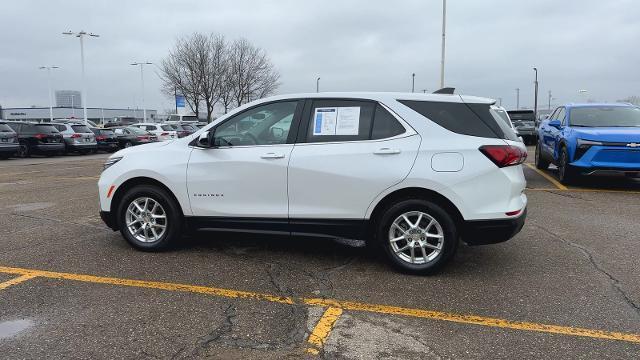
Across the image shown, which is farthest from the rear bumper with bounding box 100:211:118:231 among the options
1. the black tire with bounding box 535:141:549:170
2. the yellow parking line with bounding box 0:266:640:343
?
the black tire with bounding box 535:141:549:170

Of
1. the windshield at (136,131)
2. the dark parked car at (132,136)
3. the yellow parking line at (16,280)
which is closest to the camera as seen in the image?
the yellow parking line at (16,280)

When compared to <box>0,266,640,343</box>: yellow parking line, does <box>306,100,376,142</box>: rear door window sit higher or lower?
higher

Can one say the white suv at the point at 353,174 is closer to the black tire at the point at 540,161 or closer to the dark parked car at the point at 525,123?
the black tire at the point at 540,161

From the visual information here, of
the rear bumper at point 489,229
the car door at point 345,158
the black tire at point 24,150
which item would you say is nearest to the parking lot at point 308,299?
the rear bumper at point 489,229

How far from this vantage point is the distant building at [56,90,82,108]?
98.2 meters

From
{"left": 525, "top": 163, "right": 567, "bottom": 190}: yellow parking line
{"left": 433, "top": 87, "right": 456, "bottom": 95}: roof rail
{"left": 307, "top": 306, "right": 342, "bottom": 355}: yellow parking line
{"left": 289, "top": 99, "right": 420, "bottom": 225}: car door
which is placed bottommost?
{"left": 307, "top": 306, "right": 342, "bottom": 355}: yellow parking line

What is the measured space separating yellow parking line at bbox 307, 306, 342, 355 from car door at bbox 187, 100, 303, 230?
1.28 metres

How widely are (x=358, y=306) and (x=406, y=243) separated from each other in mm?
926

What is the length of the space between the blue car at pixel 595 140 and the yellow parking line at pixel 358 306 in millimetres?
6603

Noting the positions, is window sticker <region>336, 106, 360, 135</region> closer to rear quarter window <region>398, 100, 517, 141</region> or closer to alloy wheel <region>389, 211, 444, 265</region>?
rear quarter window <region>398, 100, 517, 141</region>

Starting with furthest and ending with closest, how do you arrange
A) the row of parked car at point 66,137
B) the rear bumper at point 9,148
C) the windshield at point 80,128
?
the windshield at point 80,128 → the row of parked car at point 66,137 → the rear bumper at point 9,148

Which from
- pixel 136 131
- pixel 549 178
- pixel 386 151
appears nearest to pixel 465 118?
pixel 386 151

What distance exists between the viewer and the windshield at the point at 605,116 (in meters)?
10.1

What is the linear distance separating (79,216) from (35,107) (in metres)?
109
